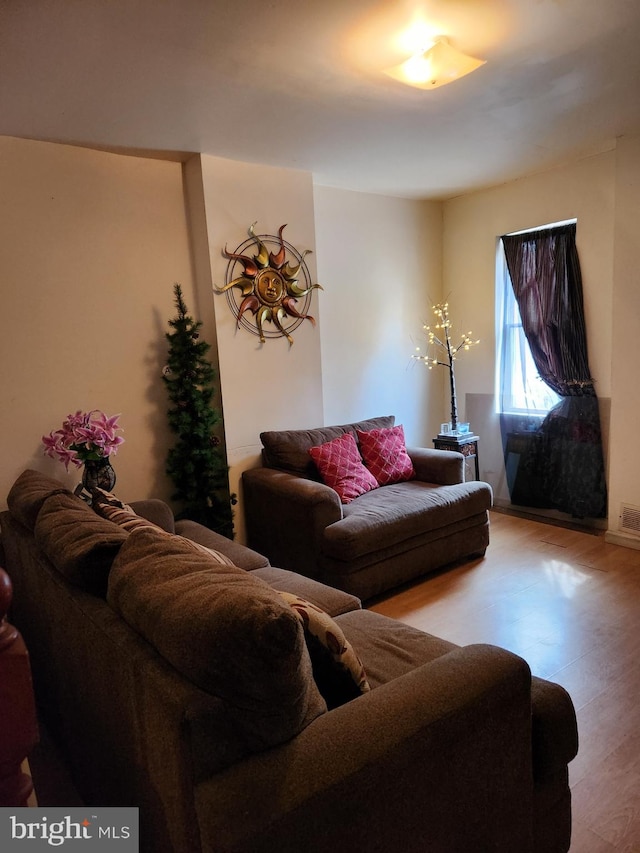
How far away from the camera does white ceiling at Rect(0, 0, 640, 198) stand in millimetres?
1910

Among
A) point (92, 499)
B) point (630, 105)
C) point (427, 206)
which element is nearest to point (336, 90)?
point (630, 105)

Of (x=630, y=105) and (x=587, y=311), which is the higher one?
(x=630, y=105)

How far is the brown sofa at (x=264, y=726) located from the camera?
0.96 metres

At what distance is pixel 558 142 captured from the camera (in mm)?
3391

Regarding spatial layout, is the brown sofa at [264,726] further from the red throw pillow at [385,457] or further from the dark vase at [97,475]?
the red throw pillow at [385,457]

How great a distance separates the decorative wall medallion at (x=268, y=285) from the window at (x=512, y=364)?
163 cm

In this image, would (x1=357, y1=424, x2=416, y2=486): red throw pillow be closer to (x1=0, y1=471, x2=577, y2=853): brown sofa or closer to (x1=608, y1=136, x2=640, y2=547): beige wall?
(x1=608, y1=136, x2=640, y2=547): beige wall

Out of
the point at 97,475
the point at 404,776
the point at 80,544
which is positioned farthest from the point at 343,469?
the point at 404,776

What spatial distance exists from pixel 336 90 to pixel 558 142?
1679 mm

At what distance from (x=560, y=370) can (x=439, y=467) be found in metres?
1.24

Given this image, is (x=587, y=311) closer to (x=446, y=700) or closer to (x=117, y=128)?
(x=117, y=128)

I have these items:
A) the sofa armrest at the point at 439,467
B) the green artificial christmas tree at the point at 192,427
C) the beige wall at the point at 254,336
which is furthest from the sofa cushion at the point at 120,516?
the sofa armrest at the point at 439,467

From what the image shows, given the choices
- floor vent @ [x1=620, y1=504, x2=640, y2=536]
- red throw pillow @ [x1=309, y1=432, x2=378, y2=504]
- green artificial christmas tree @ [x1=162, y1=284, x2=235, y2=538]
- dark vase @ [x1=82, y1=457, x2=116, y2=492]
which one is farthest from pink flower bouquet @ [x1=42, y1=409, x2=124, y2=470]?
floor vent @ [x1=620, y1=504, x2=640, y2=536]

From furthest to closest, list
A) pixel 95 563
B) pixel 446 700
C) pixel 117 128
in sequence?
pixel 117 128 < pixel 95 563 < pixel 446 700
